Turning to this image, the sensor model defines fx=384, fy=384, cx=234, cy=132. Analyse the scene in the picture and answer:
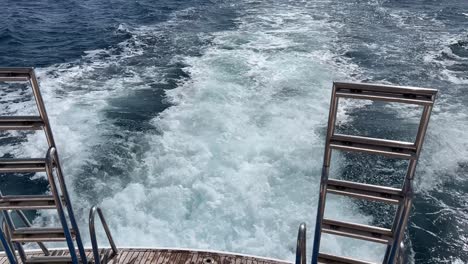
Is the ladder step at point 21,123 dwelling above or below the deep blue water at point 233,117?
above

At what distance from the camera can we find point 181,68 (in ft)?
53.4

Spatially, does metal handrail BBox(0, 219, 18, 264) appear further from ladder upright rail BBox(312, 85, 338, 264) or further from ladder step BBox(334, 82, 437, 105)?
ladder step BBox(334, 82, 437, 105)

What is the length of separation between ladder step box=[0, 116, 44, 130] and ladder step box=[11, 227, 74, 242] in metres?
0.98

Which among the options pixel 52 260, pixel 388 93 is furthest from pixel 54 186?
pixel 388 93

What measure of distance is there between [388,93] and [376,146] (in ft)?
1.27

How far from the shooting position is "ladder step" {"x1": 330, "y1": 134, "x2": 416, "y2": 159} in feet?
8.46

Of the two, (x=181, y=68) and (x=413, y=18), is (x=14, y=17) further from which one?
(x=413, y=18)

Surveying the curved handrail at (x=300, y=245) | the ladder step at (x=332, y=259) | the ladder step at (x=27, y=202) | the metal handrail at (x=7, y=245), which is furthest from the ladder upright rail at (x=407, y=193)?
the metal handrail at (x=7, y=245)

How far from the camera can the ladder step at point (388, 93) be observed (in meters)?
2.39

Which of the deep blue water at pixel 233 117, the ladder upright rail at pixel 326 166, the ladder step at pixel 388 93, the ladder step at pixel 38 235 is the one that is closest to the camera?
the ladder step at pixel 388 93

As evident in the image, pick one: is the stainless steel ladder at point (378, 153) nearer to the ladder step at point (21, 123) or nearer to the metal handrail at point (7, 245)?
the ladder step at point (21, 123)

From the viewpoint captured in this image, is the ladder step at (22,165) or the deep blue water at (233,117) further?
the deep blue water at (233,117)

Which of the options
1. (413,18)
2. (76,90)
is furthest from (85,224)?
(413,18)

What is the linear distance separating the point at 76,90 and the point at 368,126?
10628mm
